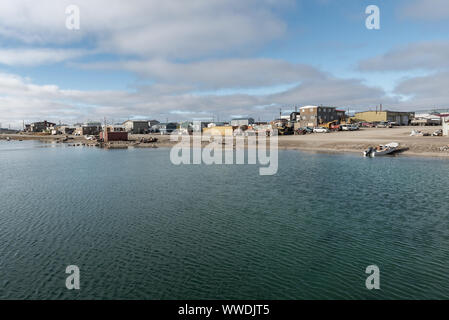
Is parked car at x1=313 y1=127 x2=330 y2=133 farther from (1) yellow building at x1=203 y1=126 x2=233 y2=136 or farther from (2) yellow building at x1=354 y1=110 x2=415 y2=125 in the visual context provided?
(2) yellow building at x1=354 y1=110 x2=415 y2=125

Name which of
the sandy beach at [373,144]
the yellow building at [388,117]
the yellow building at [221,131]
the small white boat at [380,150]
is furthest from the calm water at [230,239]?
the yellow building at [388,117]

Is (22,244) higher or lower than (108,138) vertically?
lower

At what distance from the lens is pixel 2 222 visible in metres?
25.9

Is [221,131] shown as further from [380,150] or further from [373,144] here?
[380,150]

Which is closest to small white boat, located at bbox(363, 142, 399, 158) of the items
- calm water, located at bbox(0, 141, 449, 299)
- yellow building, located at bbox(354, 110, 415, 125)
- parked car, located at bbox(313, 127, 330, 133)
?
calm water, located at bbox(0, 141, 449, 299)

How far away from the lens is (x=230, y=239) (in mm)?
21141

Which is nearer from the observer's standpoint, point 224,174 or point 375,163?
point 224,174

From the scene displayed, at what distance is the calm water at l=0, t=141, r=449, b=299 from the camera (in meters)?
15.1

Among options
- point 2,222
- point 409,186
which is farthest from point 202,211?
point 409,186

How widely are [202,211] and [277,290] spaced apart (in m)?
14.4

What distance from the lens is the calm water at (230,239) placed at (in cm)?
1509

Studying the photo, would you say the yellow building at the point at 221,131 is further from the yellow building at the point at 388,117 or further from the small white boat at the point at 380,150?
the yellow building at the point at 388,117
